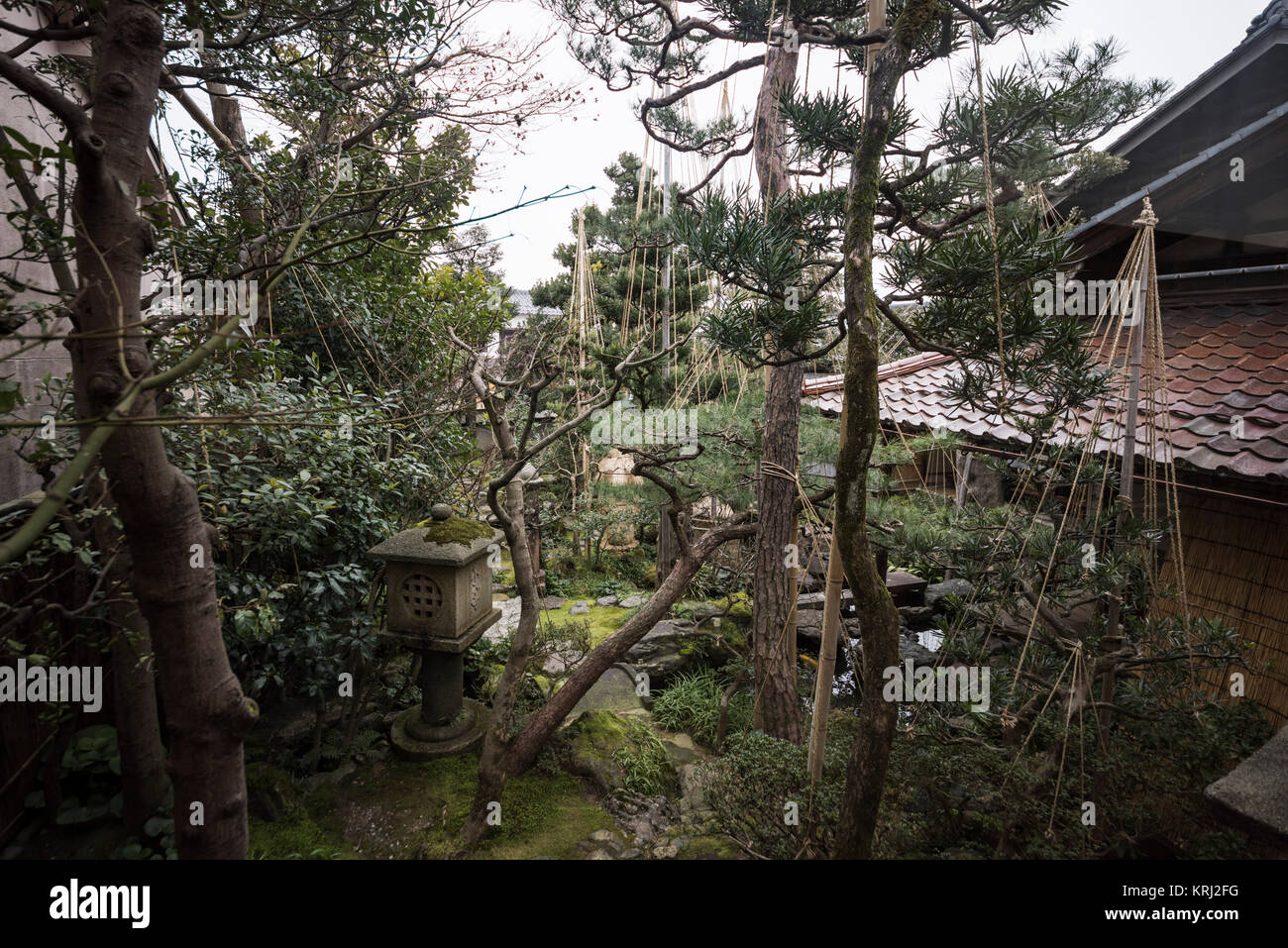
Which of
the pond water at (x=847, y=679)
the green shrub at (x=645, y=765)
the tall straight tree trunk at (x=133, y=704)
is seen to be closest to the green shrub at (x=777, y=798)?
the green shrub at (x=645, y=765)

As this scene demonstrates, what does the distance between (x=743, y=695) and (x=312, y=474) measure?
4466mm

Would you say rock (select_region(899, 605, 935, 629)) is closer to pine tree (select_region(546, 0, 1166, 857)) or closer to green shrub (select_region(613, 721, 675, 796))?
green shrub (select_region(613, 721, 675, 796))

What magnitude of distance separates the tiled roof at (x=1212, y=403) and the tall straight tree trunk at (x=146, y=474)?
3040 millimetres

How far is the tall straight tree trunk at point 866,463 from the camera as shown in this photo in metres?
1.84

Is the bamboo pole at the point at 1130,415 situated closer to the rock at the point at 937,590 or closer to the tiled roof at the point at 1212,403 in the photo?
the tiled roof at the point at 1212,403

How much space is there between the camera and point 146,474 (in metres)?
1.52

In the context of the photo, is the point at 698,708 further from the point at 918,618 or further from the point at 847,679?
the point at 918,618

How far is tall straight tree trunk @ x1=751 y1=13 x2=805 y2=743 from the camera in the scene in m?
4.44

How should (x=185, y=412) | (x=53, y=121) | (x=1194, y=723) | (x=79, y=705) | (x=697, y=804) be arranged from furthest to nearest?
(x=53, y=121), (x=697, y=804), (x=79, y=705), (x=185, y=412), (x=1194, y=723)

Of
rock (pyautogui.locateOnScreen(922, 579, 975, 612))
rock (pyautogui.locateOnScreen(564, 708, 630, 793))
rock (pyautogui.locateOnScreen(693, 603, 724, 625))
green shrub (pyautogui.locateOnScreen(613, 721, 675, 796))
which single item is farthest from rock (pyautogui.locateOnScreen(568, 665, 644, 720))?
rock (pyautogui.locateOnScreen(922, 579, 975, 612))

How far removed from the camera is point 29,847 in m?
2.95

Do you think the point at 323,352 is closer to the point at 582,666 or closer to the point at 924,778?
the point at 582,666

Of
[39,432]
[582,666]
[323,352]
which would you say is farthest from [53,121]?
[582,666]
